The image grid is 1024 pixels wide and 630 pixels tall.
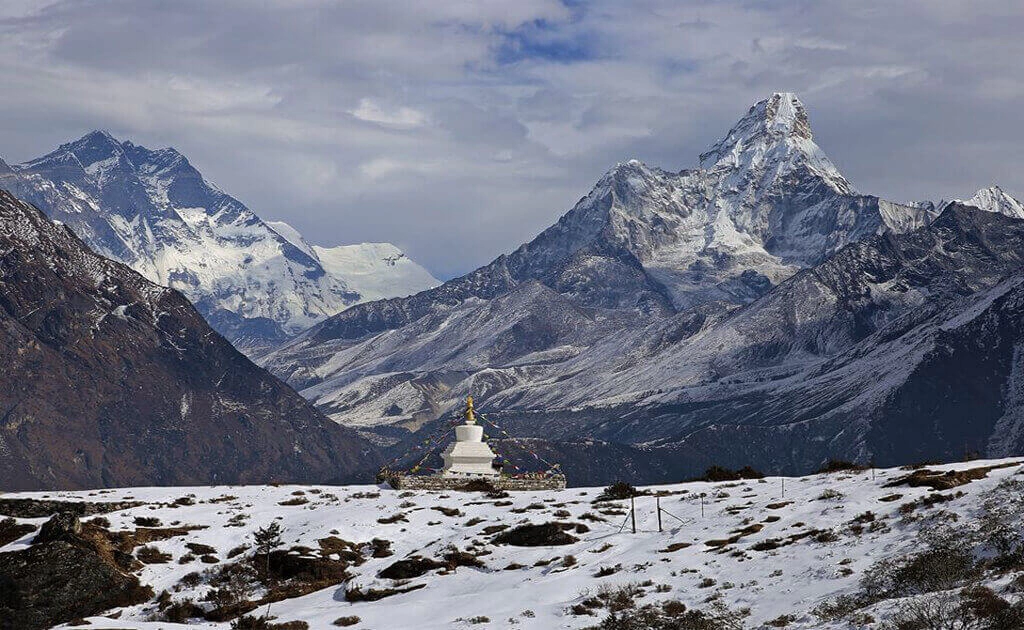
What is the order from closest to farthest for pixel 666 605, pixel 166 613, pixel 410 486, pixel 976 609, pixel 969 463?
pixel 976 609 → pixel 666 605 → pixel 166 613 → pixel 969 463 → pixel 410 486

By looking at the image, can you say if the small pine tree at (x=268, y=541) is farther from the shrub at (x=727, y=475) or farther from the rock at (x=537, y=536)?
the shrub at (x=727, y=475)

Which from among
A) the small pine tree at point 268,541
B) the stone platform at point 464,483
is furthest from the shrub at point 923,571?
the stone platform at point 464,483

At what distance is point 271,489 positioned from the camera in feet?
398

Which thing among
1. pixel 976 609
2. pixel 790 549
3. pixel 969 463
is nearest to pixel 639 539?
pixel 790 549

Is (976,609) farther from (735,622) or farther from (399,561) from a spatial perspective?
(399,561)

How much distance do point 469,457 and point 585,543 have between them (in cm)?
4191

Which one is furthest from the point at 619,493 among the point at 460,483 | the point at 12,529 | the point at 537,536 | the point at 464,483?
the point at 12,529

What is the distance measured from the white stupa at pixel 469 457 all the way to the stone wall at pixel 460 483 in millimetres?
4997

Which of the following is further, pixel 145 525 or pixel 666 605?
pixel 145 525

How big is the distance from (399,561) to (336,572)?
452 cm

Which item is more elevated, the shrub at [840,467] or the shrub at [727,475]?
the shrub at [840,467]

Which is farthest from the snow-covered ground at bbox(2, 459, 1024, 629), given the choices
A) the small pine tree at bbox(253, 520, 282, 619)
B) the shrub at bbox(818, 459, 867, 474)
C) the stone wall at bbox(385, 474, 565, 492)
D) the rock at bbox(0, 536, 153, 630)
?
the stone wall at bbox(385, 474, 565, 492)

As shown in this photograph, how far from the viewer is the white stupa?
128m

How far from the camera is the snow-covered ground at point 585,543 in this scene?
2790 inches
